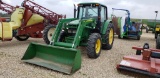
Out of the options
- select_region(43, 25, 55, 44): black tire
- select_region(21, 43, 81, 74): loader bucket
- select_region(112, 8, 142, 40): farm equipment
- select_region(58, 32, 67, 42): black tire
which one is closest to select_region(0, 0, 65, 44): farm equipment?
select_region(43, 25, 55, 44): black tire

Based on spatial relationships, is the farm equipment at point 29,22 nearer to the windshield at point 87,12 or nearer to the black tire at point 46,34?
the black tire at point 46,34

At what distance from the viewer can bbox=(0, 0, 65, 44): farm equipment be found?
→ 7.44 m

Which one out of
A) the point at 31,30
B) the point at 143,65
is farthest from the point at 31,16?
the point at 143,65

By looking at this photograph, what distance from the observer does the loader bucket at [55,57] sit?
4289 millimetres

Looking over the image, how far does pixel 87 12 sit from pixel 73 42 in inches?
72.1

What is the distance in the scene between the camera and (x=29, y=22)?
8273 mm

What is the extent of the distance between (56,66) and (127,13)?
8.96m

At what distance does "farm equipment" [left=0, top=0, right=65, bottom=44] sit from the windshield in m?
1.94

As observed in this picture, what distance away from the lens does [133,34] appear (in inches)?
472

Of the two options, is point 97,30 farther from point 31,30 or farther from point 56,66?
point 31,30

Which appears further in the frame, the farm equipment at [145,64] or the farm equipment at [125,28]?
the farm equipment at [125,28]

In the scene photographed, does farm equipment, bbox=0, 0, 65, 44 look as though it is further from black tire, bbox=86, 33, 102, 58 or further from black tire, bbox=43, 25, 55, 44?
black tire, bbox=86, 33, 102, 58

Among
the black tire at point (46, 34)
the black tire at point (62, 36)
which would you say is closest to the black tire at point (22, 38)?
the black tire at point (46, 34)

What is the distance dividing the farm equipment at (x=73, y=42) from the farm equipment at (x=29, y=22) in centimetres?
187
